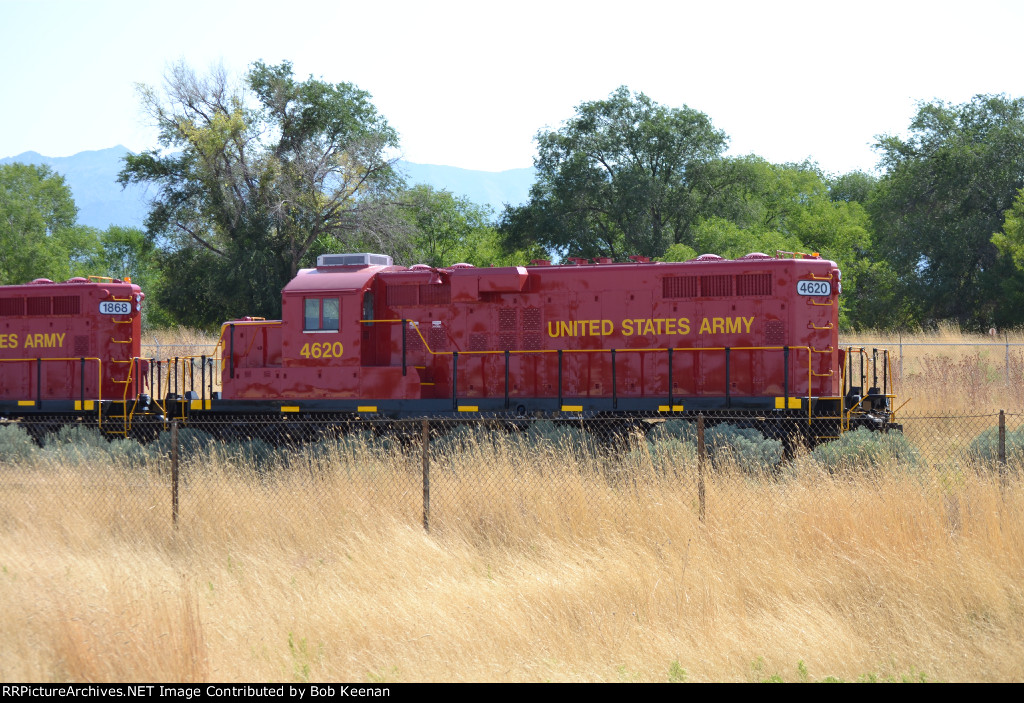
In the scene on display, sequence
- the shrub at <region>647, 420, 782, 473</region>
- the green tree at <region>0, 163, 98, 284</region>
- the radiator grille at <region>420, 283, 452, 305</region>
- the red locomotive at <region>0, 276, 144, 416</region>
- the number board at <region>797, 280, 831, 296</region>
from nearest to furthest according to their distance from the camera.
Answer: the shrub at <region>647, 420, 782, 473</region> → the number board at <region>797, 280, 831, 296</region> → the radiator grille at <region>420, 283, 452, 305</region> → the red locomotive at <region>0, 276, 144, 416</region> → the green tree at <region>0, 163, 98, 284</region>

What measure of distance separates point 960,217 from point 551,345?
32774 millimetres

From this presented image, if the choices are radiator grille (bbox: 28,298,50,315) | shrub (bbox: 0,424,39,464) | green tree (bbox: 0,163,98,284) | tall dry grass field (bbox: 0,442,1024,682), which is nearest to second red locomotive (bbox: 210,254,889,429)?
shrub (bbox: 0,424,39,464)

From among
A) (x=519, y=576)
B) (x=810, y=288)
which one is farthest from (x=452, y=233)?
(x=519, y=576)

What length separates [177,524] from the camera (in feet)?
33.4

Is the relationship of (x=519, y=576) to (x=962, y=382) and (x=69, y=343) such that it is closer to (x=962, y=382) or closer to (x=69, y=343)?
(x=69, y=343)

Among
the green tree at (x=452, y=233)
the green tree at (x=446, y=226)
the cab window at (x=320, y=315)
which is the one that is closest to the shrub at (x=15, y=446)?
the cab window at (x=320, y=315)

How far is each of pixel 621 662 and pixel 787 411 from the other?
27.4ft

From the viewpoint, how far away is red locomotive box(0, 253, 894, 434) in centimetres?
1477

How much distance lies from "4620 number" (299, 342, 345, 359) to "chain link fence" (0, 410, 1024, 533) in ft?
5.92

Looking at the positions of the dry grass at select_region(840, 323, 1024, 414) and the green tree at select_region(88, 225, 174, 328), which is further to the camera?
the green tree at select_region(88, 225, 174, 328)

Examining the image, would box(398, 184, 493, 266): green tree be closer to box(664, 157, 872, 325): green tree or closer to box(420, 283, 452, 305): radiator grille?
box(664, 157, 872, 325): green tree

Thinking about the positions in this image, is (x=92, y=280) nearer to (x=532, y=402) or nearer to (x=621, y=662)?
(x=532, y=402)

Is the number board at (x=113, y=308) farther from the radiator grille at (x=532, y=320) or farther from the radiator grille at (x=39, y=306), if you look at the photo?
the radiator grille at (x=532, y=320)
